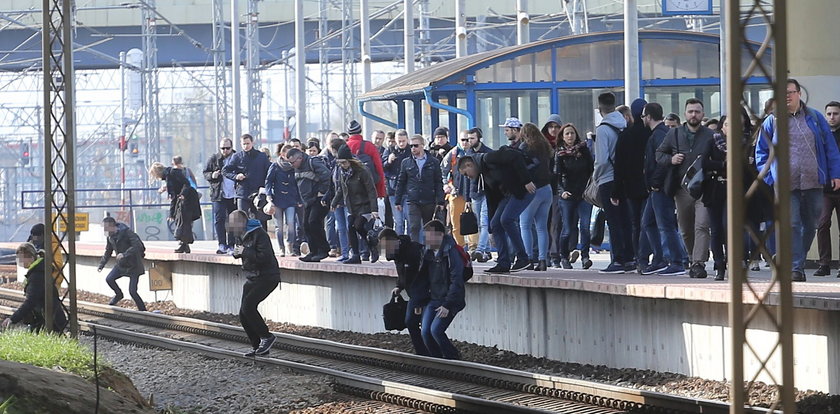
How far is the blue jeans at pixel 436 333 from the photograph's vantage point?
13773 millimetres

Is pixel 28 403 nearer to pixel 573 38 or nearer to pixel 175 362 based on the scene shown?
pixel 175 362

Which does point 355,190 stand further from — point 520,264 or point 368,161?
point 520,264

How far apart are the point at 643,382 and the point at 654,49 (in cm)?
910

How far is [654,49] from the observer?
20625mm

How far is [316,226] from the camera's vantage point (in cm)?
1880

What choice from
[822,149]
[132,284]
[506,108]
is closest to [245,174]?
[132,284]

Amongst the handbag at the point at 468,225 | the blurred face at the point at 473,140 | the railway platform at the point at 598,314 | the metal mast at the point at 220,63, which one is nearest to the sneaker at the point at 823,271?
the railway platform at the point at 598,314

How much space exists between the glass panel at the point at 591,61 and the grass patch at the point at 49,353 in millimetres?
9063

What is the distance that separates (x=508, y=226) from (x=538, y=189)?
21.5 inches

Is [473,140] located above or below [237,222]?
above

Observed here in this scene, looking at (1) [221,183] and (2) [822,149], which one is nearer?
(2) [822,149]

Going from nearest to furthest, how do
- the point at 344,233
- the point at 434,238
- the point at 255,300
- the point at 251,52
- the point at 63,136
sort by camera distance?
the point at 434,238
the point at 255,300
the point at 63,136
the point at 344,233
the point at 251,52

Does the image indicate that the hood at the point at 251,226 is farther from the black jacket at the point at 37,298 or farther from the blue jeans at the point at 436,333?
the black jacket at the point at 37,298

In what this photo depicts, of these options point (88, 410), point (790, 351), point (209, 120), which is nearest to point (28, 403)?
point (88, 410)
